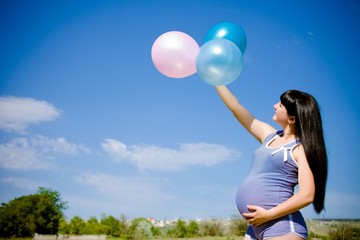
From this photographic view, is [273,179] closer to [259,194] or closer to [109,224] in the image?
[259,194]

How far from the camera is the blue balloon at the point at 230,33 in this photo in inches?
116

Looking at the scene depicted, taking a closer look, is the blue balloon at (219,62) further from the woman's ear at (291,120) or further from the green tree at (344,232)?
the green tree at (344,232)

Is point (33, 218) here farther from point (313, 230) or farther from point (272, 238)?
point (272, 238)

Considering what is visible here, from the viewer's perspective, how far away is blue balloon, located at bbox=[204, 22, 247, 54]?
9.64 ft

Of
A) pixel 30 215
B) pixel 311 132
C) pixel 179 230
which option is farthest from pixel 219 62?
pixel 30 215

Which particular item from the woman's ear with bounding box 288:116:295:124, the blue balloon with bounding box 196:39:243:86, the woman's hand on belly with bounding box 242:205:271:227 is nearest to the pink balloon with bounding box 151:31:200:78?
the blue balloon with bounding box 196:39:243:86

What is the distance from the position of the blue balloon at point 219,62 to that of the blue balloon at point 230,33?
0.39 metres

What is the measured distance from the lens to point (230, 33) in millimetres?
2941

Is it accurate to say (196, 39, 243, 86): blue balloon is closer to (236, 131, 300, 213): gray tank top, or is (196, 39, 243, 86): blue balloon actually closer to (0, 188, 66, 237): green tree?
(236, 131, 300, 213): gray tank top

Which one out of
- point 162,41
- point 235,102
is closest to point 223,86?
point 235,102

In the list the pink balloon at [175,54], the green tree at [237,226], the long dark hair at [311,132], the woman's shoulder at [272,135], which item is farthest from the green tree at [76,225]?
the long dark hair at [311,132]

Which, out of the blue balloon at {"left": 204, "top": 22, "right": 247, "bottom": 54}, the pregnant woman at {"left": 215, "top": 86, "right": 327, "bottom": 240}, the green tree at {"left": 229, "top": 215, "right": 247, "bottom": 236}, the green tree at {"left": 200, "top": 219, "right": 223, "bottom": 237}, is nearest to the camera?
the pregnant woman at {"left": 215, "top": 86, "right": 327, "bottom": 240}

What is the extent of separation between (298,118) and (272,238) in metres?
0.70

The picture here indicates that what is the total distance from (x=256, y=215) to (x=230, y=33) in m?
1.70
